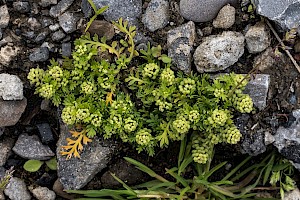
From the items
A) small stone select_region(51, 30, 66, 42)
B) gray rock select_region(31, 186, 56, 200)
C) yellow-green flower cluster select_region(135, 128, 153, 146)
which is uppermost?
small stone select_region(51, 30, 66, 42)

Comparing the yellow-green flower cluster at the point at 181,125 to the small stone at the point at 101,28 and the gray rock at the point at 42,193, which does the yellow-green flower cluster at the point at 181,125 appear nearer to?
the small stone at the point at 101,28

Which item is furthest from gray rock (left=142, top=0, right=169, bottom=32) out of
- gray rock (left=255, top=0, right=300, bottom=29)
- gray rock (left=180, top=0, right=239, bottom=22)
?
gray rock (left=255, top=0, right=300, bottom=29)

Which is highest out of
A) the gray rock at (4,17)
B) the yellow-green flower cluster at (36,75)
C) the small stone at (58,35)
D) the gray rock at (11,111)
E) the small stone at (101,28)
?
the gray rock at (4,17)

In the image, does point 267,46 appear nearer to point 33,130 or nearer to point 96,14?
point 96,14

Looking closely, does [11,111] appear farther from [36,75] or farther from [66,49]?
[66,49]

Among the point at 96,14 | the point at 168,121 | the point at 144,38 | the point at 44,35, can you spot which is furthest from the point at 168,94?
the point at 44,35

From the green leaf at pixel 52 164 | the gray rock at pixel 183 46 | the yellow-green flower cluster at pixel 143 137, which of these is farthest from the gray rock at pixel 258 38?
the green leaf at pixel 52 164

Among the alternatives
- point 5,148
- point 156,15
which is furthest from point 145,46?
point 5,148

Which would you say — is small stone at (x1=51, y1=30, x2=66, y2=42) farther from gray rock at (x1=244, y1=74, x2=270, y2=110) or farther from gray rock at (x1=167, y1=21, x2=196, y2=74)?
gray rock at (x1=244, y1=74, x2=270, y2=110)
